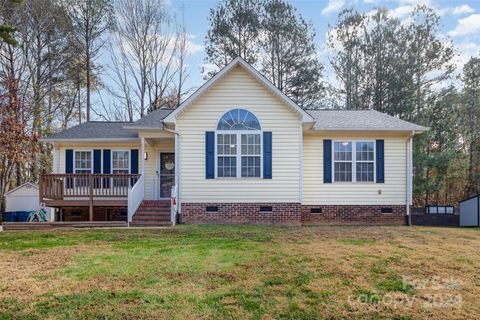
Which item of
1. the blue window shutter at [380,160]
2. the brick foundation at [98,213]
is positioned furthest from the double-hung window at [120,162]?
the blue window shutter at [380,160]

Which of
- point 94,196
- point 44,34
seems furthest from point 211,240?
point 44,34

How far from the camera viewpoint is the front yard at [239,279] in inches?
163

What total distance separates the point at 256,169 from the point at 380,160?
4952mm

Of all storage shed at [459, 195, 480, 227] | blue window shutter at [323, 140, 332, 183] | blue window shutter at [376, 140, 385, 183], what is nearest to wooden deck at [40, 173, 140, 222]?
blue window shutter at [323, 140, 332, 183]

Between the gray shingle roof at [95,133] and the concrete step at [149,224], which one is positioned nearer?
the concrete step at [149,224]

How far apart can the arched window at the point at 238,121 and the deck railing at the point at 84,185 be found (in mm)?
3649

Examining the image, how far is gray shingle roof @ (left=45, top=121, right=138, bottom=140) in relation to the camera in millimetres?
13523

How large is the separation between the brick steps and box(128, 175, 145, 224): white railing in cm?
20

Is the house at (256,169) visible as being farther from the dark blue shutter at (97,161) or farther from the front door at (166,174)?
the dark blue shutter at (97,161)

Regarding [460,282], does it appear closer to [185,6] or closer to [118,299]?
[118,299]

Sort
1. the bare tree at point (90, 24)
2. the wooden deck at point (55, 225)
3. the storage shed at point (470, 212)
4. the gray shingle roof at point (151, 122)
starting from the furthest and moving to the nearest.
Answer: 1. the bare tree at point (90, 24)
2. the storage shed at point (470, 212)
3. the gray shingle roof at point (151, 122)
4. the wooden deck at point (55, 225)

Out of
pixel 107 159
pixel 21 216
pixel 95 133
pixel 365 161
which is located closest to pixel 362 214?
pixel 365 161

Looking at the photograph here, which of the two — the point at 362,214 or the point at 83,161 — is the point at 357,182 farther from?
the point at 83,161

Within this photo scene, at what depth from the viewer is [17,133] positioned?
14.3 meters
